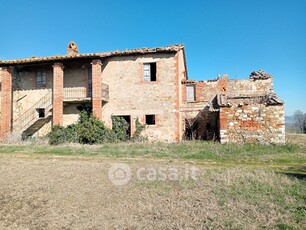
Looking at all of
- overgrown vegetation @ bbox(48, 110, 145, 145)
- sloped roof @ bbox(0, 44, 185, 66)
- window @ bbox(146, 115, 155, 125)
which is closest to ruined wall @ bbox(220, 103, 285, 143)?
window @ bbox(146, 115, 155, 125)

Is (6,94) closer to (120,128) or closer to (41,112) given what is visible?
(41,112)

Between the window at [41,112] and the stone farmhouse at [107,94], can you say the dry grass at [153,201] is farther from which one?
the window at [41,112]

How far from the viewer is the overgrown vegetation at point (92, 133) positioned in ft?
48.1

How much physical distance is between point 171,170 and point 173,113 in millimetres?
8631

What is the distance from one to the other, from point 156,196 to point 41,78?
54.6 feet

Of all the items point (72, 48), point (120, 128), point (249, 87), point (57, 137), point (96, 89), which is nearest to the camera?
point (57, 137)

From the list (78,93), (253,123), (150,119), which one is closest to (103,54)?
(78,93)

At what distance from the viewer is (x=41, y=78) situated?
18.1 metres

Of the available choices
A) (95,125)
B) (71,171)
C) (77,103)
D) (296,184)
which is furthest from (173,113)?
(296,184)

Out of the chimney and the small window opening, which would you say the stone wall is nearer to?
the chimney

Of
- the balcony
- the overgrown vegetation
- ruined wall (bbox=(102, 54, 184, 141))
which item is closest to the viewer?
the overgrown vegetation

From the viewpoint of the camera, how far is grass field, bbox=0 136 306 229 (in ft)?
12.4

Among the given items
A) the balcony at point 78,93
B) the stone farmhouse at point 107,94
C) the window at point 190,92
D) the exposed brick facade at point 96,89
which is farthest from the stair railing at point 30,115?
the window at point 190,92

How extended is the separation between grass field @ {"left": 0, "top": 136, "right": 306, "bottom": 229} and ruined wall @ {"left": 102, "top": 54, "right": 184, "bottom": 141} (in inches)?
287
